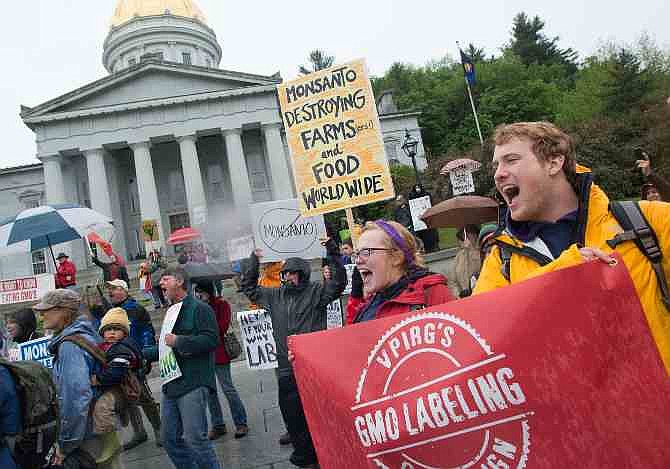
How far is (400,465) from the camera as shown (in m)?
1.75

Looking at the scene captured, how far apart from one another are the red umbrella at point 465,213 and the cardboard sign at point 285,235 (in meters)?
1.78

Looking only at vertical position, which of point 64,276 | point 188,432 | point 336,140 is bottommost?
point 188,432

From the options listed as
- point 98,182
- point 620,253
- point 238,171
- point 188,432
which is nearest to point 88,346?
point 188,432

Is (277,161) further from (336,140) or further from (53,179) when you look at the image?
(336,140)

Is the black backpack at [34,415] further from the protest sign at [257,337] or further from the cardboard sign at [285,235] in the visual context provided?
the cardboard sign at [285,235]

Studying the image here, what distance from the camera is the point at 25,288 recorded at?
991 cm

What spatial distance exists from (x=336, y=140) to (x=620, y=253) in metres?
3.97

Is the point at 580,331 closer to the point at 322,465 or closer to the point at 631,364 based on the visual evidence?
the point at 631,364

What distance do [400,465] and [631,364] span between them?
0.81 meters

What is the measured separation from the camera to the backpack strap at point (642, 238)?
1705 mm

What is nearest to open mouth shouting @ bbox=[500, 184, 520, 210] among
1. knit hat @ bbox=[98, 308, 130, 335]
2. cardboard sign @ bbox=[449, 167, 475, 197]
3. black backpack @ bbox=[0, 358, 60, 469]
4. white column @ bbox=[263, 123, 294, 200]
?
black backpack @ bbox=[0, 358, 60, 469]

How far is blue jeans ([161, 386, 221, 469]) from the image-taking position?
399cm

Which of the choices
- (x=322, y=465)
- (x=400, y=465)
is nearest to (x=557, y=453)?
(x=400, y=465)

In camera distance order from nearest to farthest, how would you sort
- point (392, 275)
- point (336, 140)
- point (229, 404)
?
point (392, 275) < point (336, 140) < point (229, 404)
